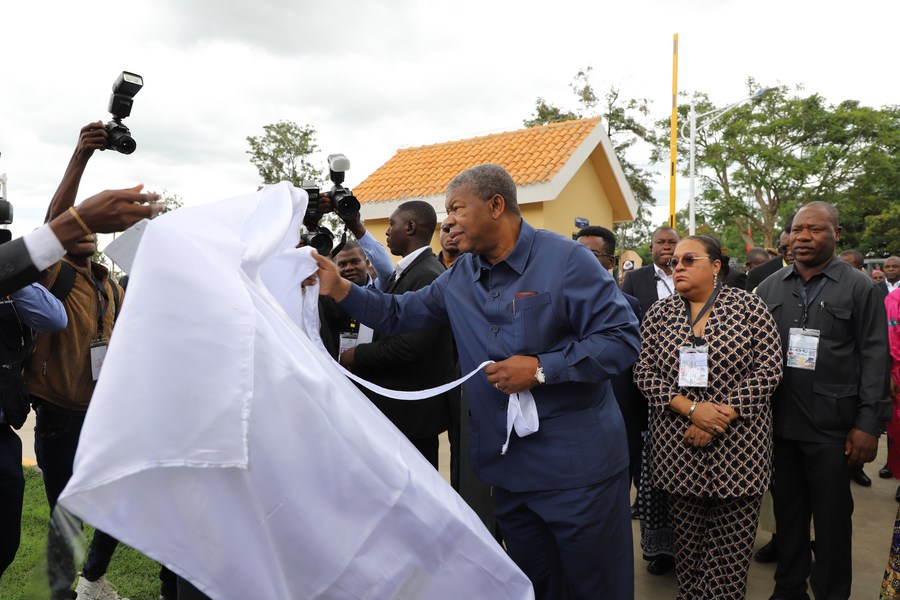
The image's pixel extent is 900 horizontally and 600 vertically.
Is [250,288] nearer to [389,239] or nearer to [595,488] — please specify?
[595,488]

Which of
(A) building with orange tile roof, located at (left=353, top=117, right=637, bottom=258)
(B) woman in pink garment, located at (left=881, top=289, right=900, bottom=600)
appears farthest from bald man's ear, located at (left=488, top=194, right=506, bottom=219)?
(A) building with orange tile roof, located at (left=353, top=117, right=637, bottom=258)

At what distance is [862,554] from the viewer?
4426 mm

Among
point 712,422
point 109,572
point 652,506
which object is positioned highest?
point 712,422

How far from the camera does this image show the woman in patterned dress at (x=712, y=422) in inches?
135

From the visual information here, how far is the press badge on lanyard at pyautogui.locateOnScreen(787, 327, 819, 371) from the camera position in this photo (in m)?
3.62

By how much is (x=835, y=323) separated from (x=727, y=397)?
2.53 ft

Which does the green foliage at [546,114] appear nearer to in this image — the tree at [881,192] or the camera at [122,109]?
the tree at [881,192]

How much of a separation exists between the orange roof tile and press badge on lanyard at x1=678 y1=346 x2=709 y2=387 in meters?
9.82

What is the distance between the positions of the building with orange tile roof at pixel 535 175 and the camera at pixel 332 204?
10228mm

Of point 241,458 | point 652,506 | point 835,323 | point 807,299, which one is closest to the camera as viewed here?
point 241,458

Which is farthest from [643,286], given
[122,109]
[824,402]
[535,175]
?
[535,175]

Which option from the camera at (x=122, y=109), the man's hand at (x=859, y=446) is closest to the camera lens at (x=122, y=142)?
the camera at (x=122, y=109)

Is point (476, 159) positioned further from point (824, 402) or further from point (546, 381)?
point (546, 381)

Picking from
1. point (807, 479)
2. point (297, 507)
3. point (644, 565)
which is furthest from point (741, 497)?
point (297, 507)
